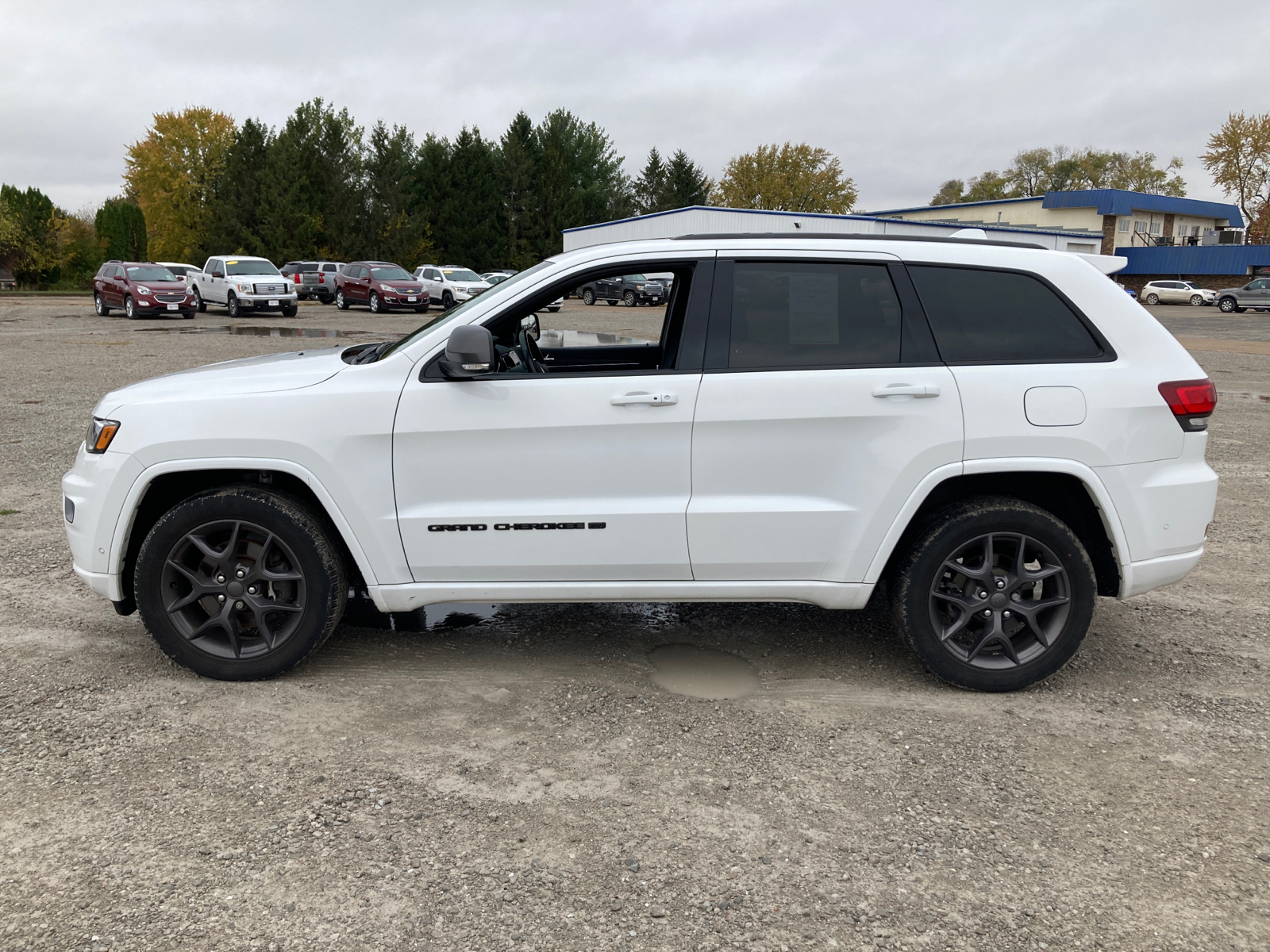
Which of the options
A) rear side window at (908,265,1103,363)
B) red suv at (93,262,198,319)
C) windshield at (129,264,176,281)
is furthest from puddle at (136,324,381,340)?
rear side window at (908,265,1103,363)

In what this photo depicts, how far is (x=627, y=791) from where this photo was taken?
327 centimetres

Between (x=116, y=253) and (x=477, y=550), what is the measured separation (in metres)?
73.3

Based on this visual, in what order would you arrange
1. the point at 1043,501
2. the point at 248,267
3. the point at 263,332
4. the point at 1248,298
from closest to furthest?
the point at 1043,501 < the point at 263,332 < the point at 248,267 < the point at 1248,298

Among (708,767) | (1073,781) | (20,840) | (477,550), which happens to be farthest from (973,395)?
(20,840)

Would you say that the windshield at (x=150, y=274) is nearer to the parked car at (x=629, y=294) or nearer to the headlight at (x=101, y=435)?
the parked car at (x=629, y=294)

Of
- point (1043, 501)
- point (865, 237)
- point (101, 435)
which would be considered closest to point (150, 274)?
point (101, 435)

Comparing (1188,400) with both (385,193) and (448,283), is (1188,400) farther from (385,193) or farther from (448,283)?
(385,193)

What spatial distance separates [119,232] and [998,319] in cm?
7430

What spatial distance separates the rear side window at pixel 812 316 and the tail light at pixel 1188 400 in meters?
1.09

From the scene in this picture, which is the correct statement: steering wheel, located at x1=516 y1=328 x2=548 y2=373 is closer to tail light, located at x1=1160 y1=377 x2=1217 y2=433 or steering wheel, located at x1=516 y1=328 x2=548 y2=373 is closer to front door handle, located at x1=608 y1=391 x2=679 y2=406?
front door handle, located at x1=608 y1=391 x2=679 y2=406

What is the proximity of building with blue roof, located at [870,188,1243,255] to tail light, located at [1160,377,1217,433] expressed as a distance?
59324 millimetres

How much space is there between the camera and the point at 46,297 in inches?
1959

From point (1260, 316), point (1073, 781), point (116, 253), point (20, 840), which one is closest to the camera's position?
point (20, 840)

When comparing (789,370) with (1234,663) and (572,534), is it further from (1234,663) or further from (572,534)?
(1234,663)
